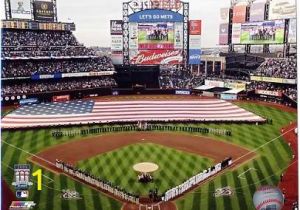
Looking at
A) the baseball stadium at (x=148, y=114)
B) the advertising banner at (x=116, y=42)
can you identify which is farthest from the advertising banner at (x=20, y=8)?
the advertising banner at (x=116, y=42)

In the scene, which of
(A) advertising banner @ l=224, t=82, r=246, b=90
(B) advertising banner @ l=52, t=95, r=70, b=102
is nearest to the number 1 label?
(B) advertising banner @ l=52, t=95, r=70, b=102

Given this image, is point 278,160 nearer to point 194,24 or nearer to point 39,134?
A: point 39,134

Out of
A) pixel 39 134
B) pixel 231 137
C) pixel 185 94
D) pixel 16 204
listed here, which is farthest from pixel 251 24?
pixel 16 204

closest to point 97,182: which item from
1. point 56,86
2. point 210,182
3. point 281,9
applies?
point 210,182

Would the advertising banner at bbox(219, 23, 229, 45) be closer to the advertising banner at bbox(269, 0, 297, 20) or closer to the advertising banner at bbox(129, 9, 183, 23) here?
the advertising banner at bbox(269, 0, 297, 20)

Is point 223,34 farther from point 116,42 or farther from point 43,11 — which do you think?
point 43,11
